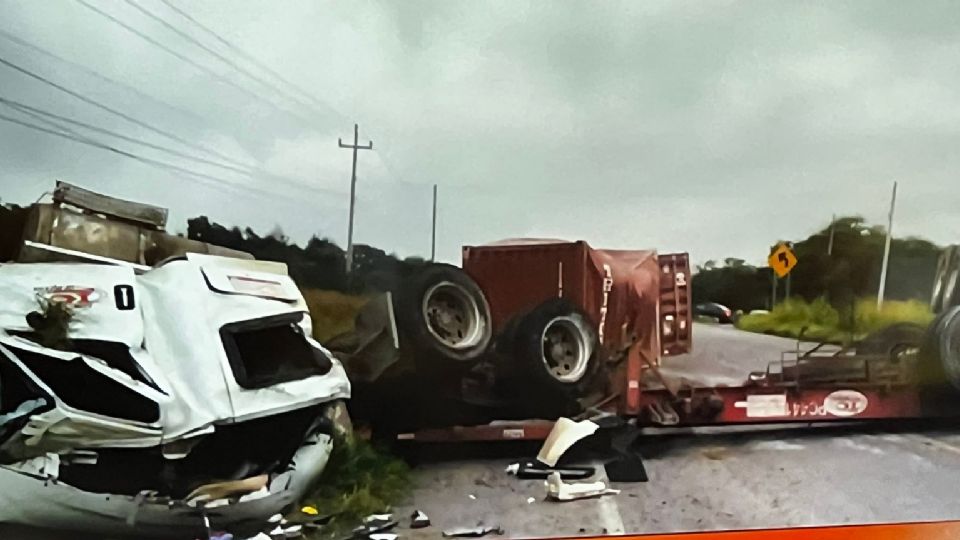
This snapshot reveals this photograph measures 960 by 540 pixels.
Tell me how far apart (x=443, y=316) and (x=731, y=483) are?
0.76m

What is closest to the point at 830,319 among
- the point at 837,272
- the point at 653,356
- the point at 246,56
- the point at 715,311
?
the point at 837,272

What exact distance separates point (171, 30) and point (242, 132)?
25 cm

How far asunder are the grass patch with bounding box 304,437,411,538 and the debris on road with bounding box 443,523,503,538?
13 centimetres

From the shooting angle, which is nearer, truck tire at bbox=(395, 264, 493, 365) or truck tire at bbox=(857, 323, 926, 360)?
truck tire at bbox=(395, 264, 493, 365)

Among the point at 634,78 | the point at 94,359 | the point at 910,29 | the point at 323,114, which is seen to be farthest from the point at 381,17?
the point at 910,29

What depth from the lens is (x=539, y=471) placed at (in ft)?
7.19

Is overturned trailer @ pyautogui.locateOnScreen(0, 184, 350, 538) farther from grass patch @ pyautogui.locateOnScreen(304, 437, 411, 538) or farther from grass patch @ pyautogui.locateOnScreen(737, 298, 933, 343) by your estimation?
grass patch @ pyautogui.locateOnScreen(737, 298, 933, 343)

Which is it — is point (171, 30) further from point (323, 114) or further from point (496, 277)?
point (496, 277)

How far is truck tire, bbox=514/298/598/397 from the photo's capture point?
86.7 inches

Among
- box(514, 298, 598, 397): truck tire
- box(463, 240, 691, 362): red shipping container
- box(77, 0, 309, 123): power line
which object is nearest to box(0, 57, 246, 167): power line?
box(77, 0, 309, 123): power line

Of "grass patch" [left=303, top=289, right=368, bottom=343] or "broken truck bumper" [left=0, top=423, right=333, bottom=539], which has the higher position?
"grass patch" [left=303, top=289, right=368, bottom=343]

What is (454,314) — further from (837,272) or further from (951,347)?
(951,347)

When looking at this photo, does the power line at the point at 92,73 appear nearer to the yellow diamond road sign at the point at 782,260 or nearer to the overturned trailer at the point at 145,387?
the overturned trailer at the point at 145,387

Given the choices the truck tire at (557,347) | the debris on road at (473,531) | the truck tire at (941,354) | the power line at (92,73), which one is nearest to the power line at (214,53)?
the power line at (92,73)
